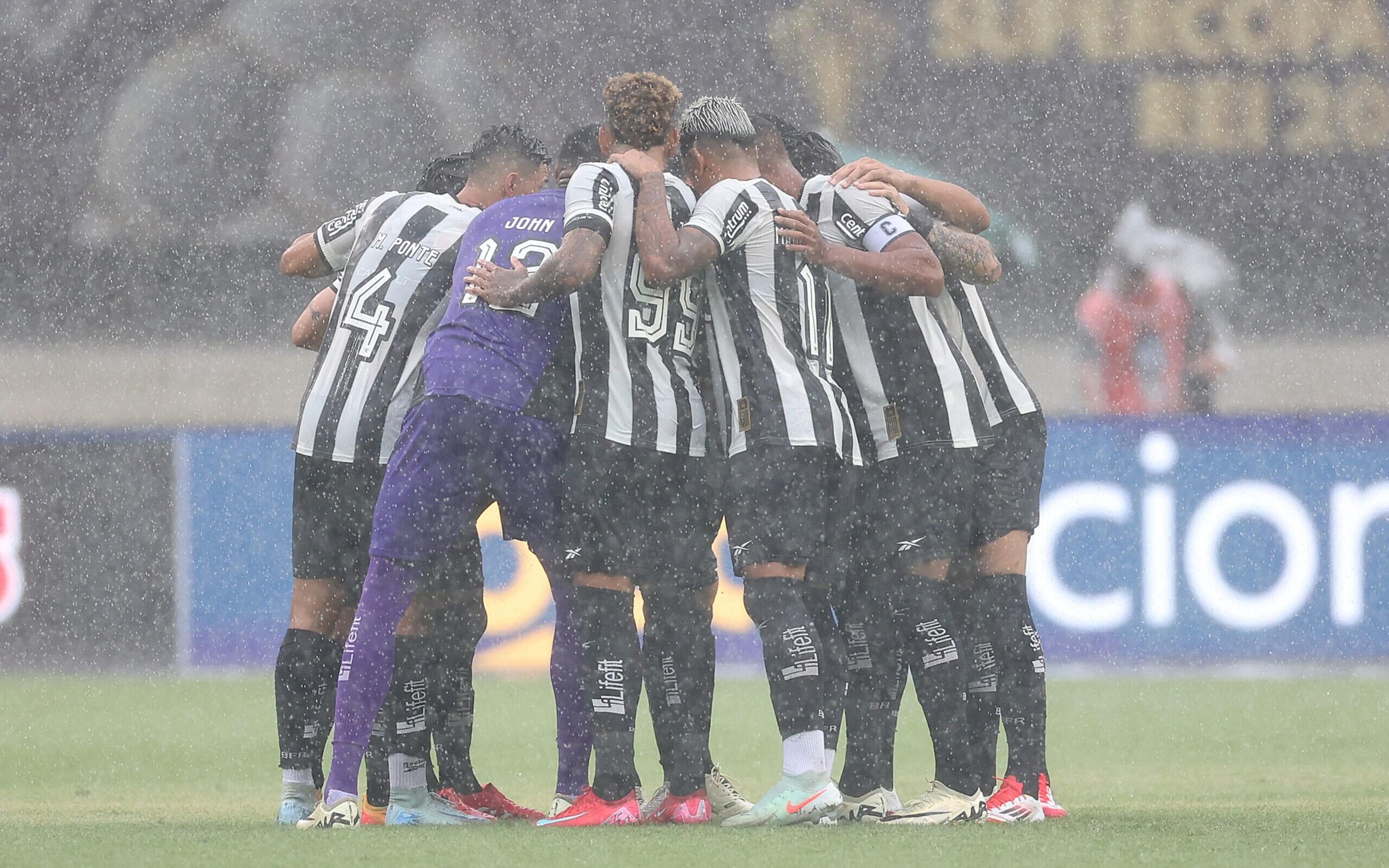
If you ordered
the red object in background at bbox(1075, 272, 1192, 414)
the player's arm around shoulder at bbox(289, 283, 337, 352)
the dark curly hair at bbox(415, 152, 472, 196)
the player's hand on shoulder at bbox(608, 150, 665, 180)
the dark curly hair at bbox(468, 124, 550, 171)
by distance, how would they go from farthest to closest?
the red object in background at bbox(1075, 272, 1192, 414)
the dark curly hair at bbox(415, 152, 472, 196)
the player's arm around shoulder at bbox(289, 283, 337, 352)
the dark curly hair at bbox(468, 124, 550, 171)
the player's hand on shoulder at bbox(608, 150, 665, 180)

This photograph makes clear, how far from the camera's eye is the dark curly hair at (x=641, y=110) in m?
4.30

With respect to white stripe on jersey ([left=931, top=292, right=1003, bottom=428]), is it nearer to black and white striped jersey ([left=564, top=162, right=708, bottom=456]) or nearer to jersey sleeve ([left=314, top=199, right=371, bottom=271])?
black and white striped jersey ([left=564, top=162, right=708, bottom=456])

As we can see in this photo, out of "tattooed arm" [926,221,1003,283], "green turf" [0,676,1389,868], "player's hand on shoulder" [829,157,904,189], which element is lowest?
"green turf" [0,676,1389,868]

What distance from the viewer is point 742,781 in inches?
213

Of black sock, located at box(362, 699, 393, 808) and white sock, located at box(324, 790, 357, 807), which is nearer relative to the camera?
white sock, located at box(324, 790, 357, 807)

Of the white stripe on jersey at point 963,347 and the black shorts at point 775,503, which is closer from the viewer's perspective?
the black shorts at point 775,503

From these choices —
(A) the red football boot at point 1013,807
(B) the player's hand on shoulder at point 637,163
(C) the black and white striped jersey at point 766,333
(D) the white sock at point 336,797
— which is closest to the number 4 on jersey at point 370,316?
(B) the player's hand on shoulder at point 637,163

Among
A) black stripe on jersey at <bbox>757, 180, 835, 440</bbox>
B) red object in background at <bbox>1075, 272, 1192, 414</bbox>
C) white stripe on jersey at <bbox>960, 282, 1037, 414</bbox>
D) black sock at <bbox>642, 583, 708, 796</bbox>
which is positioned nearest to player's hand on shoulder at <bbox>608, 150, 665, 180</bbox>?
black stripe on jersey at <bbox>757, 180, 835, 440</bbox>

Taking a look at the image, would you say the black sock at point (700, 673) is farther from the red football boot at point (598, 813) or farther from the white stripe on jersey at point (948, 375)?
the white stripe on jersey at point (948, 375)

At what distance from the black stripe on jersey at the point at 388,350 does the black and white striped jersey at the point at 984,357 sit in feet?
4.05

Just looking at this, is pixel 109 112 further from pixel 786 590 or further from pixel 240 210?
pixel 786 590

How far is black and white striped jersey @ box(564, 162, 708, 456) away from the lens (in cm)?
414

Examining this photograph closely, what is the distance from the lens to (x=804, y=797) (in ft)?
13.1

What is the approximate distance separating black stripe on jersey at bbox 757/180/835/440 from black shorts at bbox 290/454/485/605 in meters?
0.91
